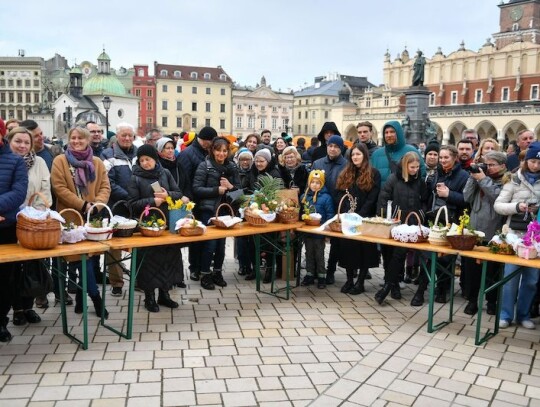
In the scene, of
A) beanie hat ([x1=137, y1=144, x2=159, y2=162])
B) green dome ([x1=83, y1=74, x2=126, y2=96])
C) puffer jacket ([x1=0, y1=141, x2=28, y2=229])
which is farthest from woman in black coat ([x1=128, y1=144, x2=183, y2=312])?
green dome ([x1=83, y1=74, x2=126, y2=96])

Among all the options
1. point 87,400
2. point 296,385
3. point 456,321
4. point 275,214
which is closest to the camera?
point 87,400

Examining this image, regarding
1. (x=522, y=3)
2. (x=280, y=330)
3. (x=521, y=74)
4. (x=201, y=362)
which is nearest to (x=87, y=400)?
(x=201, y=362)

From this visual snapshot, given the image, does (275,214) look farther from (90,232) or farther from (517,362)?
(517,362)

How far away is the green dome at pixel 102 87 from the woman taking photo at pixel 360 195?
197 feet

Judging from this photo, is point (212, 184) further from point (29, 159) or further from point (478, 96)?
point (478, 96)

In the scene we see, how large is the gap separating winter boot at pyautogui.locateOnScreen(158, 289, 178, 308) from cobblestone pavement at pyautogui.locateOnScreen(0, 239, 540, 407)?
112mm

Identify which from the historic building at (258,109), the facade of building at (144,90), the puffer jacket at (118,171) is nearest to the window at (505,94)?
the historic building at (258,109)

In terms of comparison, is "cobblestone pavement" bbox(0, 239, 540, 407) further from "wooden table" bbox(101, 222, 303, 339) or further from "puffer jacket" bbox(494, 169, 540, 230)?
"puffer jacket" bbox(494, 169, 540, 230)

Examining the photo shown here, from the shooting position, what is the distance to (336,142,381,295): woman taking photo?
6.77 metres

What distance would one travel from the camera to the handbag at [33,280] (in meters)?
4.98

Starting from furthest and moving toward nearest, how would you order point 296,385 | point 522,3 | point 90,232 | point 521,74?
point 522,3, point 521,74, point 90,232, point 296,385

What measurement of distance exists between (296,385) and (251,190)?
12.3 ft

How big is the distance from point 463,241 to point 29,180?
4414mm

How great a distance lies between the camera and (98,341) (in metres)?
5.10
